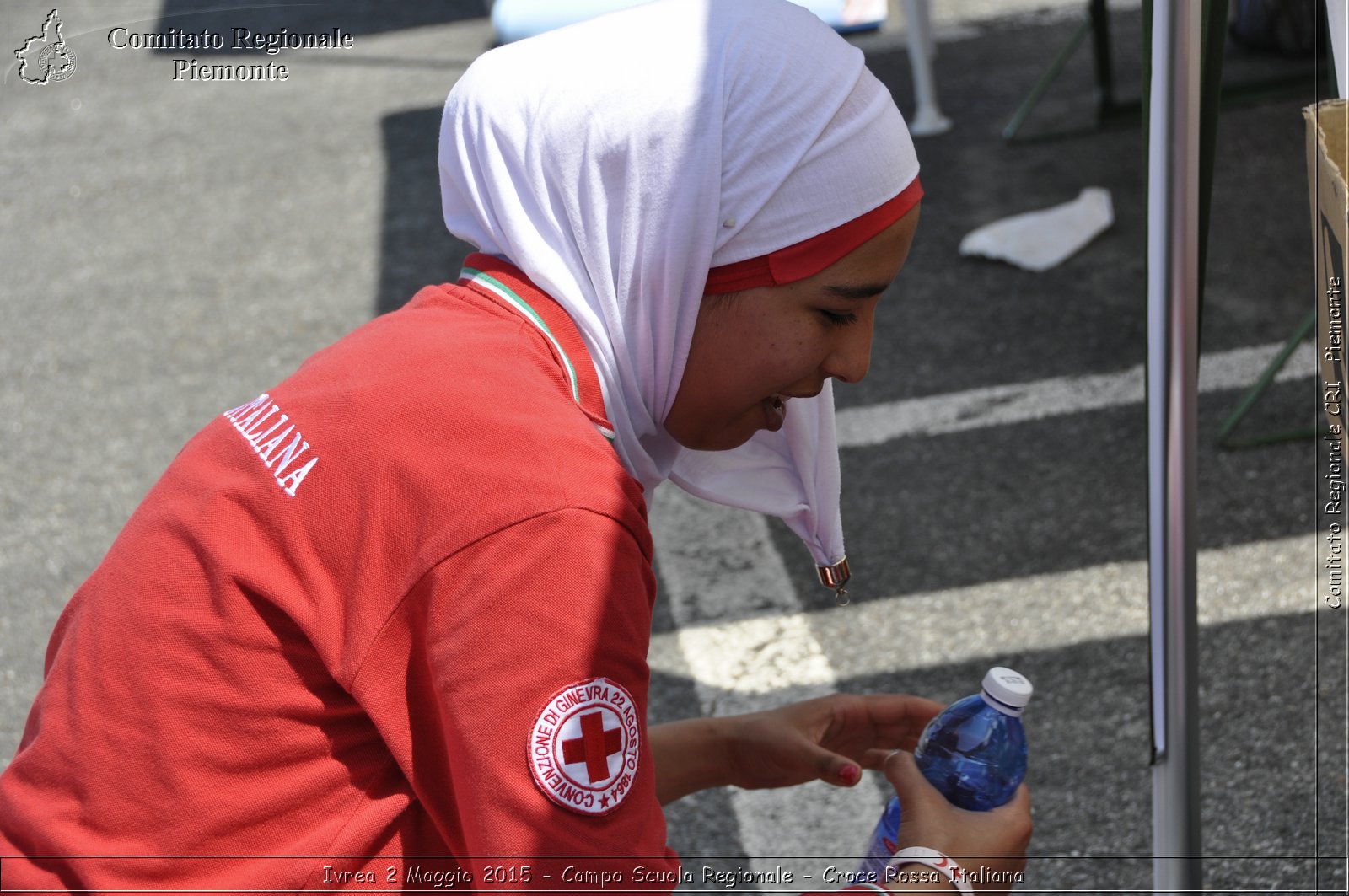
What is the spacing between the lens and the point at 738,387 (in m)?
1.53

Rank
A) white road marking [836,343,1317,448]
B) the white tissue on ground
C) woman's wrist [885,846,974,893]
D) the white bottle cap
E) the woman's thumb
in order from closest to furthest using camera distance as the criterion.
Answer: woman's wrist [885,846,974,893] → the white bottle cap → the woman's thumb → white road marking [836,343,1317,448] → the white tissue on ground

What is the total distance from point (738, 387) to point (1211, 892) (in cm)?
133

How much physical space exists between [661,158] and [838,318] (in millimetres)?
273

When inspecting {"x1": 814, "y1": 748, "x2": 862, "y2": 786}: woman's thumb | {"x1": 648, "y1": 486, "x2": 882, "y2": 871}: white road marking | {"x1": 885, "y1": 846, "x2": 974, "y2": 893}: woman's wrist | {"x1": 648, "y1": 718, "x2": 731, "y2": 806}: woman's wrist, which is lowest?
{"x1": 648, "y1": 486, "x2": 882, "y2": 871}: white road marking

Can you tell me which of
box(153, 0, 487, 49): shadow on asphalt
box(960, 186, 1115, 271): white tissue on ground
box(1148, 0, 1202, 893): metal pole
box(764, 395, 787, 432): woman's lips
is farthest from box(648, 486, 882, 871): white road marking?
box(153, 0, 487, 49): shadow on asphalt

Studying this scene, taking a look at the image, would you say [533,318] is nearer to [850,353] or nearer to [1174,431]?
[850,353]

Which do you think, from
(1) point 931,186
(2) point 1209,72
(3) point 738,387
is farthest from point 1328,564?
(1) point 931,186

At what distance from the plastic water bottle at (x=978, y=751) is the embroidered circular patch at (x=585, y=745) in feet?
1.61

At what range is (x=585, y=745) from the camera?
1.20 m

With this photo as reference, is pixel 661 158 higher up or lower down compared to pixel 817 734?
higher up

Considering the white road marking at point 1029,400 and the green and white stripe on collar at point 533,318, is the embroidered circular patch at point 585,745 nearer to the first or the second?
the green and white stripe on collar at point 533,318

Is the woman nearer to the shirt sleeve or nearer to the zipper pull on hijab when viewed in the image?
the shirt sleeve

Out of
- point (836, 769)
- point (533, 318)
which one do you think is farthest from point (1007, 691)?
point (533, 318)

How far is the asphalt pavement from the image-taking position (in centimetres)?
254
